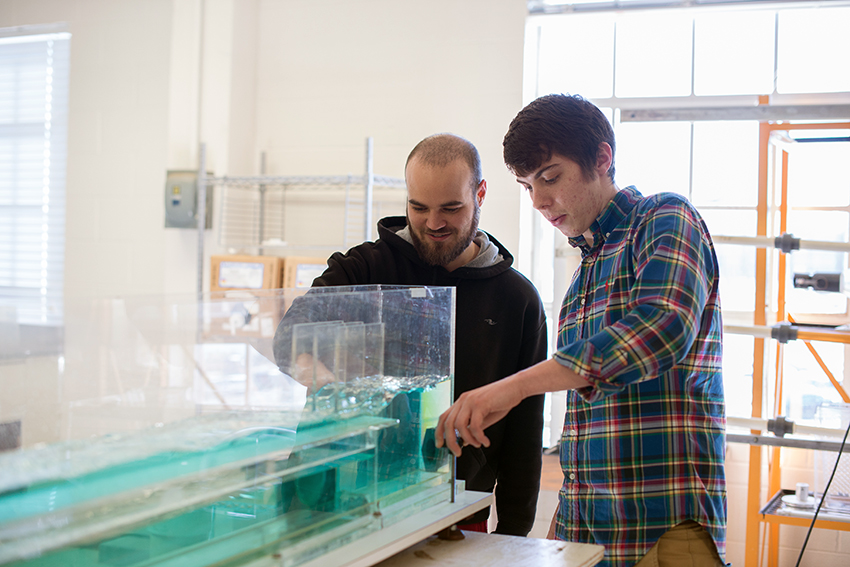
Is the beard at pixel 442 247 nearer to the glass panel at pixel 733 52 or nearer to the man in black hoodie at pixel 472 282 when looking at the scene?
the man in black hoodie at pixel 472 282

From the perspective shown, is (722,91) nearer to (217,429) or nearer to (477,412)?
(477,412)

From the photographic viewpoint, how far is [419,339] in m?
1.03

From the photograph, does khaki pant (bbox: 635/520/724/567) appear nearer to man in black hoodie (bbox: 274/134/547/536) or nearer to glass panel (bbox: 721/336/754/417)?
man in black hoodie (bbox: 274/134/547/536)

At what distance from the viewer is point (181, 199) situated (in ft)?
10.8

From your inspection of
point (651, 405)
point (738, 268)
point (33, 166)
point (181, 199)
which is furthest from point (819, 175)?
point (33, 166)

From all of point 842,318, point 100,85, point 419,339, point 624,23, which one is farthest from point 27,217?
point 842,318

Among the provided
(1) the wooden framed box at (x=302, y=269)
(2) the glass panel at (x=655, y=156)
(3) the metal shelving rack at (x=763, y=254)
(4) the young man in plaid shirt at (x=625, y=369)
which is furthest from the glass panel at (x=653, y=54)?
(4) the young man in plaid shirt at (x=625, y=369)

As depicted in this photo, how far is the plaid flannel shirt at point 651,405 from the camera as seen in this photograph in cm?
92

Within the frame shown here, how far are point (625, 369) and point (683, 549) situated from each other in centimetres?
31

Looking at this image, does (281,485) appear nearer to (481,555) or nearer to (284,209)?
(481,555)

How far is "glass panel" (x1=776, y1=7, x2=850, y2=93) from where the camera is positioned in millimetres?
2814

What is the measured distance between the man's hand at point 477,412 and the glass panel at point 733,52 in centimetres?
247

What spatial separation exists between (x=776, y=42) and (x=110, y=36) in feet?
9.91

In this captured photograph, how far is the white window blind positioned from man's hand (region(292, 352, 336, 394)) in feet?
10.8
